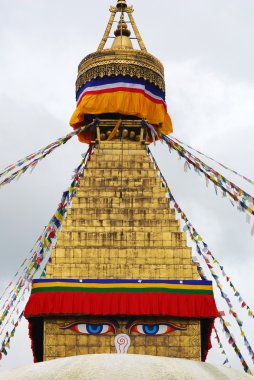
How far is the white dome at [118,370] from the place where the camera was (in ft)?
19.0

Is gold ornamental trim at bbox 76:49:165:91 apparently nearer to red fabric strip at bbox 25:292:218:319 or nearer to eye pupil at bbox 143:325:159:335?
red fabric strip at bbox 25:292:218:319

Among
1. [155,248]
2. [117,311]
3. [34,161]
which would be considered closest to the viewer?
[117,311]

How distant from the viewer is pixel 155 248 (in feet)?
57.7

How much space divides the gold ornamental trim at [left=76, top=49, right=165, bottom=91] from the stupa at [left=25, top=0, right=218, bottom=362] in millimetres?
86

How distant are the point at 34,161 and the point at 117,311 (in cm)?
572

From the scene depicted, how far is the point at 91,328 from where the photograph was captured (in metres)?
16.6

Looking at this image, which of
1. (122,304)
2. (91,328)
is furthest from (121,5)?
(91,328)

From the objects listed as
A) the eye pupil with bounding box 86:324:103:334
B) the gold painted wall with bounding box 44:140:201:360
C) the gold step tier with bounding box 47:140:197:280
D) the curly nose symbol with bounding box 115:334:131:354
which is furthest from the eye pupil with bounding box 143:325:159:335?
the gold step tier with bounding box 47:140:197:280

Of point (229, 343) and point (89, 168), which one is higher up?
point (89, 168)

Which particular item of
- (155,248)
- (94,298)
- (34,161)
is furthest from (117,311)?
(34,161)

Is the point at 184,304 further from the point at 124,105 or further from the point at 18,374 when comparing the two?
the point at 18,374

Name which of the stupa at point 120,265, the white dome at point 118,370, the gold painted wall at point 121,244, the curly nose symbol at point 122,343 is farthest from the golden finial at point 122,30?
the white dome at point 118,370

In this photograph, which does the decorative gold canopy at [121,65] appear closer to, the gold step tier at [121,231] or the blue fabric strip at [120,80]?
the blue fabric strip at [120,80]

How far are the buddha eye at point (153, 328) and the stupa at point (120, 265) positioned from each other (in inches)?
0.9
